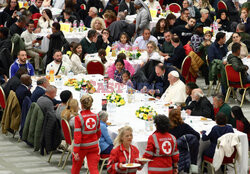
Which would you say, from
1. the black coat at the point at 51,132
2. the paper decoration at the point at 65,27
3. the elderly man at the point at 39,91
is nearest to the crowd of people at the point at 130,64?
the elderly man at the point at 39,91

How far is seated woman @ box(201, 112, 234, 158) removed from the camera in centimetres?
→ 905

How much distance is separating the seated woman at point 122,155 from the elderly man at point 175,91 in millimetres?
3647

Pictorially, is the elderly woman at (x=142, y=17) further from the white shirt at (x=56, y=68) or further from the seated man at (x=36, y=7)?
the white shirt at (x=56, y=68)

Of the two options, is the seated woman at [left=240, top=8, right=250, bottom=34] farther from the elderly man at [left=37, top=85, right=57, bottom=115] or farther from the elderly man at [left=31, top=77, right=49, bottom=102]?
the elderly man at [left=37, top=85, right=57, bottom=115]

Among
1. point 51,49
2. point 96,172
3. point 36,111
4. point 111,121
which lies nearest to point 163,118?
point 96,172

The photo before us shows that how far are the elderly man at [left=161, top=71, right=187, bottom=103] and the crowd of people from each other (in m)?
0.02

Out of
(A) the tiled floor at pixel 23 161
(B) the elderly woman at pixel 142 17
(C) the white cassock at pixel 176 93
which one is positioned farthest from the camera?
(B) the elderly woman at pixel 142 17

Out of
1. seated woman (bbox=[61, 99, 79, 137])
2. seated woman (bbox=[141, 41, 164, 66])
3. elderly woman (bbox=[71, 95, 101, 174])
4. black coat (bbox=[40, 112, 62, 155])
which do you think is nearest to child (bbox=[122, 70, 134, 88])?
seated woman (bbox=[141, 41, 164, 66])

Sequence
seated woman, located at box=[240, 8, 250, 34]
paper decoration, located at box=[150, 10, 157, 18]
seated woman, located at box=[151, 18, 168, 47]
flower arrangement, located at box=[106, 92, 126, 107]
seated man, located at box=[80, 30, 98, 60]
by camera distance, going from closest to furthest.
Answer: flower arrangement, located at box=[106, 92, 126, 107]
seated man, located at box=[80, 30, 98, 60]
seated woman, located at box=[151, 18, 168, 47]
seated woman, located at box=[240, 8, 250, 34]
paper decoration, located at box=[150, 10, 157, 18]

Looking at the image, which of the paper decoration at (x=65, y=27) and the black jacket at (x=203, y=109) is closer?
the black jacket at (x=203, y=109)

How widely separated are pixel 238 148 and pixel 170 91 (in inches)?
103

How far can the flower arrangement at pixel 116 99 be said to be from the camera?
10.9 meters

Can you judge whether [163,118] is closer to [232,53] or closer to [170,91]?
[170,91]

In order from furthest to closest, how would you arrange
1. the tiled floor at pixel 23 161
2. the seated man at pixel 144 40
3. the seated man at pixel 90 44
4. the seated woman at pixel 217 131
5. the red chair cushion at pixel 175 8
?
the red chair cushion at pixel 175 8 → the seated man at pixel 144 40 → the seated man at pixel 90 44 → the tiled floor at pixel 23 161 → the seated woman at pixel 217 131
